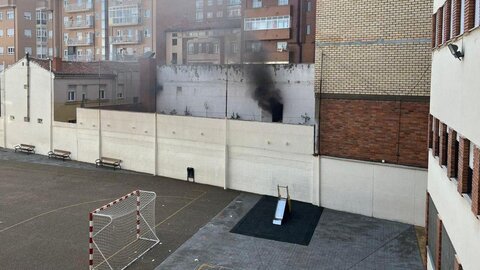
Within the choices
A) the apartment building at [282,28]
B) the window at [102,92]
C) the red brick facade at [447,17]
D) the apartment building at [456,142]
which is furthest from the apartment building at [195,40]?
the red brick facade at [447,17]

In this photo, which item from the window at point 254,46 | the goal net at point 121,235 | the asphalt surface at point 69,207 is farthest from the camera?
the window at point 254,46

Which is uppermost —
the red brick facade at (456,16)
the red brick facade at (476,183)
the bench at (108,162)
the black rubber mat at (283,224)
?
the red brick facade at (456,16)

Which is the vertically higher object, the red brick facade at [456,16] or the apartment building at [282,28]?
the apartment building at [282,28]

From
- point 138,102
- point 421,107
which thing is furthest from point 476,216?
point 138,102

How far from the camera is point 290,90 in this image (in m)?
31.0

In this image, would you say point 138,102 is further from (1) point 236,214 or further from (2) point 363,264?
(2) point 363,264

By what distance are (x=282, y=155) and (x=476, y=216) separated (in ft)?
42.1

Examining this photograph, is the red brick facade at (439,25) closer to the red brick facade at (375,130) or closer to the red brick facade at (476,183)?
the red brick facade at (476,183)

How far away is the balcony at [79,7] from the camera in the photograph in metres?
59.3

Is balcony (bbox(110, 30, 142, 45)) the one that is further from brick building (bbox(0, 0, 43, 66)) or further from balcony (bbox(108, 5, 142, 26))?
brick building (bbox(0, 0, 43, 66))

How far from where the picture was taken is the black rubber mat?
49.1ft

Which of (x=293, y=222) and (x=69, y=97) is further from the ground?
(x=69, y=97)

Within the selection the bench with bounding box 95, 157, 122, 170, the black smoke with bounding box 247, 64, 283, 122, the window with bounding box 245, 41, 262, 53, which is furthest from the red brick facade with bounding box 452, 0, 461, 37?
the window with bounding box 245, 41, 262, 53

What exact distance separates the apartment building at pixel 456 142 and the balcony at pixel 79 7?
55513mm
